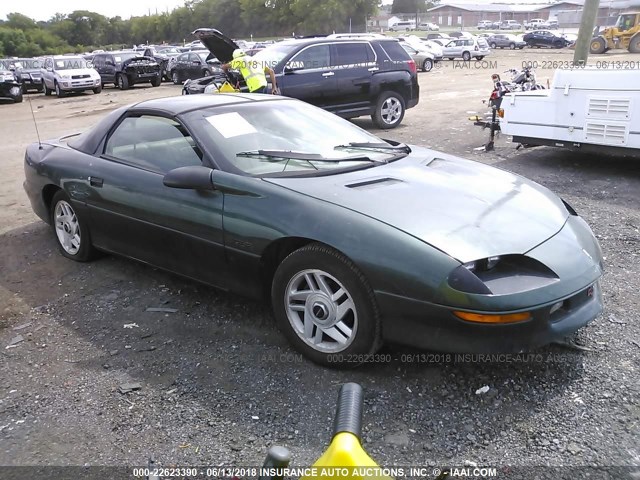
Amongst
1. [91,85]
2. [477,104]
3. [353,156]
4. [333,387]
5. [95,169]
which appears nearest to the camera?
[333,387]

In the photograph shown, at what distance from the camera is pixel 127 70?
2439 cm

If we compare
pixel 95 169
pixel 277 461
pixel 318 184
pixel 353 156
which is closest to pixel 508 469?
pixel 277 461

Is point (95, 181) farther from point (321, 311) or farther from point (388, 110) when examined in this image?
point (388, 110)

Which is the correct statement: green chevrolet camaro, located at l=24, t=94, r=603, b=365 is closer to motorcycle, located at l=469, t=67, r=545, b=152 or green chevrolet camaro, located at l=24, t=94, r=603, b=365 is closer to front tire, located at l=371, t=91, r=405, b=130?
motorcycle, located at l=469, t=67, r=545, b=152

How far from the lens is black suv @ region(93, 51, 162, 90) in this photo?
24.5 meters

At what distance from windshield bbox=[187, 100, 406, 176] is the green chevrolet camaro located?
1 cm

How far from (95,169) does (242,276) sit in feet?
5.53

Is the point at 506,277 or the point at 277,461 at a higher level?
the point at 277,461

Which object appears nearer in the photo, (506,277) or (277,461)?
(277,461)

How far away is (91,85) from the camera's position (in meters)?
22.6

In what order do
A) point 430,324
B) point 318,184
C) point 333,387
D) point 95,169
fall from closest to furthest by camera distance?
1. point 430,324
2. point 333,387
3. point 318,184
4. point 95,169

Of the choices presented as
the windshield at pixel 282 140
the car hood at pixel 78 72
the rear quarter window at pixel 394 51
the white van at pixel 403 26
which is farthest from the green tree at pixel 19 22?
the windshield at pixel 282 140

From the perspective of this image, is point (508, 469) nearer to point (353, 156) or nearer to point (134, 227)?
point (353, 156)

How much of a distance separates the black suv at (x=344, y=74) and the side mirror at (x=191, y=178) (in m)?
7.45
